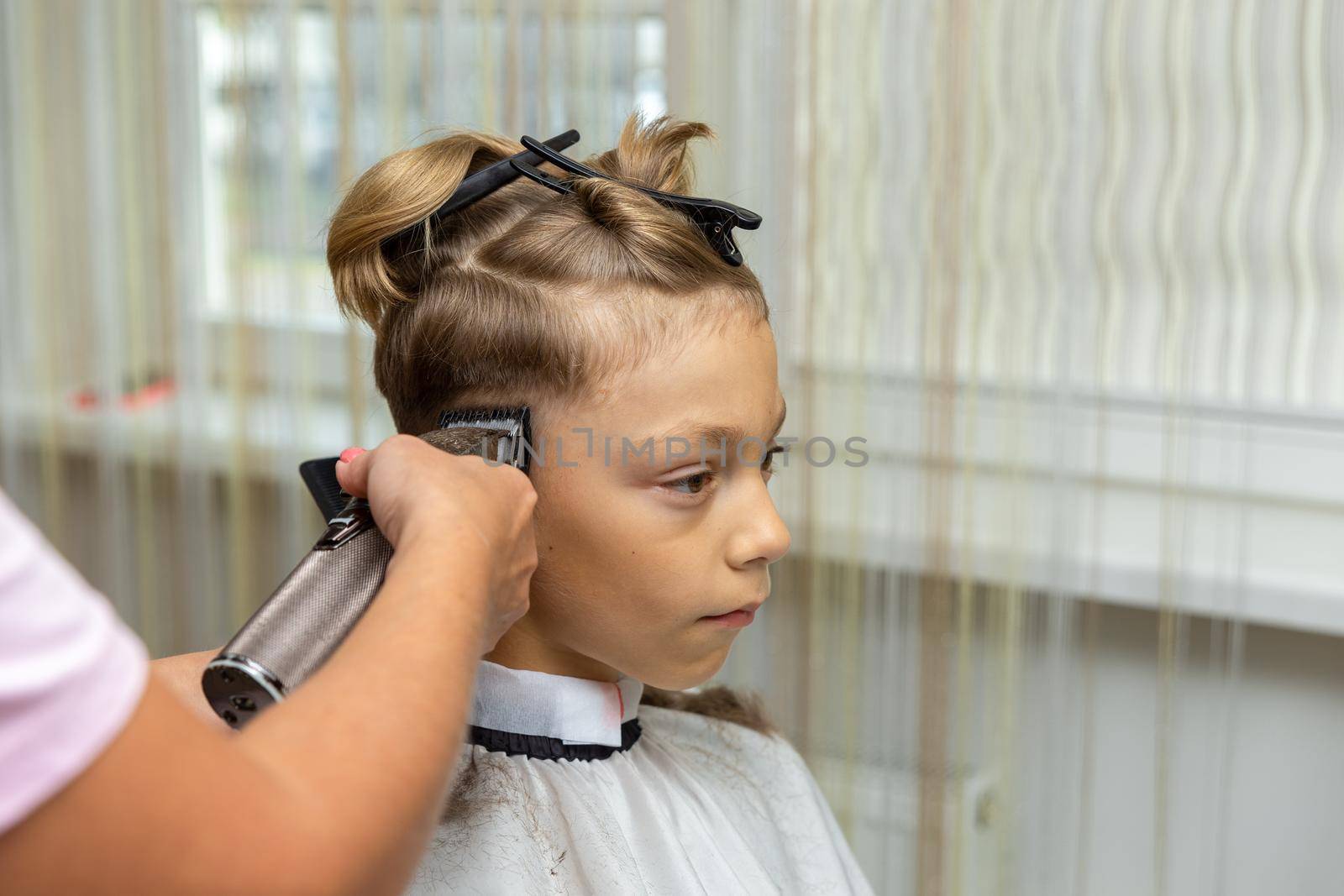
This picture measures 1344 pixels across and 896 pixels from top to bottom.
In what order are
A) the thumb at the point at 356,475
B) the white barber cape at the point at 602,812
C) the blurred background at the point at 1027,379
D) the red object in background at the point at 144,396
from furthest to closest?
the red object in background at the point at 144,396 → the blurred background at the point at 1027,379 → the white barber cape at the point at 602,812 → the thumb at the point at 356,475

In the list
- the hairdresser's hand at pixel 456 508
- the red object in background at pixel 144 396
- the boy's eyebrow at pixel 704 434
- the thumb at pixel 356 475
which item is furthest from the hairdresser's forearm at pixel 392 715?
the red object in background at pixel 144 396

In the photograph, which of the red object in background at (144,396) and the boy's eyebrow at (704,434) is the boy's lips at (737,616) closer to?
the boy's eyebrow at (704,434)

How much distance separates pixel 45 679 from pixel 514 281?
56cm

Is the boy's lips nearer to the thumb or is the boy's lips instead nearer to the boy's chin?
the boy's chin

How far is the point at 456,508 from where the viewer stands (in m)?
0.63

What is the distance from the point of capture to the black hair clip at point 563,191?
92cm

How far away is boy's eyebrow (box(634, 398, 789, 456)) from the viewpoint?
34.2 inches

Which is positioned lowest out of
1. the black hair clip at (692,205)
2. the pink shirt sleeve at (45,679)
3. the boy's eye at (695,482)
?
the boy's eye at (695,482)

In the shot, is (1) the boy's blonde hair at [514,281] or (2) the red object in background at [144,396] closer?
(1) the boy's blonde hair at [514,281]

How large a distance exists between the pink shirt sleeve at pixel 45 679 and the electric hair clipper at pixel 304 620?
0.22 m

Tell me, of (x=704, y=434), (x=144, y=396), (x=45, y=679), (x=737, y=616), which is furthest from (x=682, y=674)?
(x=144, y=396)

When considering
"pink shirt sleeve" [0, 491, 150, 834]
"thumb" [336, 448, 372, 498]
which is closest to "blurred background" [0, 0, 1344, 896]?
"thumb" [336, 448, 372, 498]

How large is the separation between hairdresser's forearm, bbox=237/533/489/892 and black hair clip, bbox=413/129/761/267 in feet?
1.32

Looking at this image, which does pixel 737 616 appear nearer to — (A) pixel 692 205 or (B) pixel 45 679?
(A) pixel 692 205
